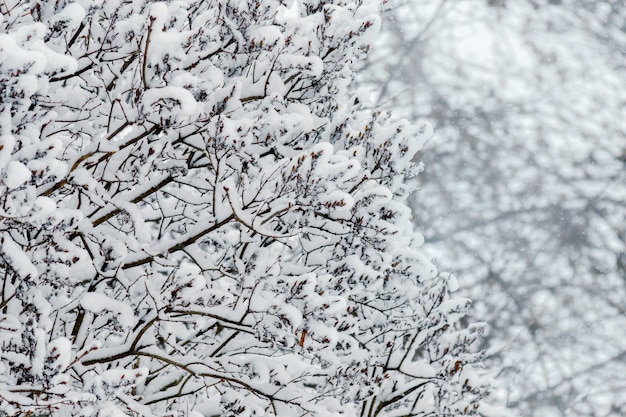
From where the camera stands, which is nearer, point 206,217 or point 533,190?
point 206,217

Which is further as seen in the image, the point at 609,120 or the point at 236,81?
the point at 609,120

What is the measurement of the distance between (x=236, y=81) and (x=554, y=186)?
11.8 metres

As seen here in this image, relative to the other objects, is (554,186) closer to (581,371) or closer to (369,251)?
(581,371)

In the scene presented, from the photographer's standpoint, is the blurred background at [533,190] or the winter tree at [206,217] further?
the blurred background at [533,190]

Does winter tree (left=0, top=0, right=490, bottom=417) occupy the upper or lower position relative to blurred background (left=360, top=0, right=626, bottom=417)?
lower

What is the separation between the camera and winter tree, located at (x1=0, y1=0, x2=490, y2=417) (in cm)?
244

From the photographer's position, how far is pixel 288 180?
2.84 m

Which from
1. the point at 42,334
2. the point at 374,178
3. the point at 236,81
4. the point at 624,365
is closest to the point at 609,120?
the point at 624,365

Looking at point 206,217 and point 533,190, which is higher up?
point 533,190

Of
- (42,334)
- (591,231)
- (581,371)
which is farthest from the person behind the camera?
(591,231)

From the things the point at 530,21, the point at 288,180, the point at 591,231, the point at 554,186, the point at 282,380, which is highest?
the point at 530,21

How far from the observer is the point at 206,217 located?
319 centimetres

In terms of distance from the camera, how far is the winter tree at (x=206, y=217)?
96.0 inches

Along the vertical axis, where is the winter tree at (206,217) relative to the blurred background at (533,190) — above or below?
below
